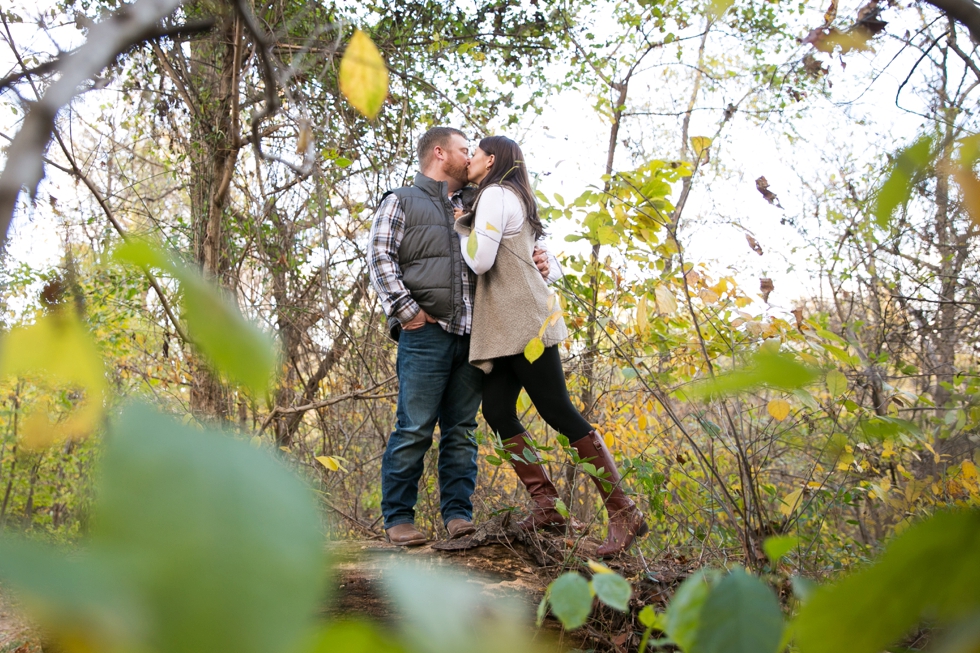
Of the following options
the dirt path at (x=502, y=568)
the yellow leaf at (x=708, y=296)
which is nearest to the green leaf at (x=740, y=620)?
the dirt path at (x=502, y=568)

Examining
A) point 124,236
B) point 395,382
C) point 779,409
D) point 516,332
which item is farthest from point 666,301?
point 395,382

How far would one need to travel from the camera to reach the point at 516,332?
2.75 meters

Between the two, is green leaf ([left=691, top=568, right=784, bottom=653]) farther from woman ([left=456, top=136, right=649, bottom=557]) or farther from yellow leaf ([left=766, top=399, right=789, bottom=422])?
woman ([left=456, top=136, right=649, bottom=557])

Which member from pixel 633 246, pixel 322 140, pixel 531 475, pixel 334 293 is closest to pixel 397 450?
pixel 531 475

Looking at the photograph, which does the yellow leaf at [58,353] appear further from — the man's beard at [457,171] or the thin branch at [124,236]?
the man's beard at [457,171]

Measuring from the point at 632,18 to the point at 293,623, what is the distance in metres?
4.91

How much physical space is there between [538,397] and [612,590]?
2193 mm

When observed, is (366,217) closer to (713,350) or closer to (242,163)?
(242,163)

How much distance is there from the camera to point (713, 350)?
2.81 m

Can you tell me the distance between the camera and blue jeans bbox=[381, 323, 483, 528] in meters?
2.91

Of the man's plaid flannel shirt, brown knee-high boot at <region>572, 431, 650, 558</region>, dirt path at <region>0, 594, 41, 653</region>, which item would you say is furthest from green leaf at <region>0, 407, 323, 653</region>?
dirt path at <region>0, 594, 41, 653</region>

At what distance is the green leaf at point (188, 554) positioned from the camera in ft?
0.76

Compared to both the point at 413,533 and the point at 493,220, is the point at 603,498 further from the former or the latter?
the point at 493,220

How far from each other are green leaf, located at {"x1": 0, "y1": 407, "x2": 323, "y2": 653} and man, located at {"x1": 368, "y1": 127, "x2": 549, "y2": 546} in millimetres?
2646
